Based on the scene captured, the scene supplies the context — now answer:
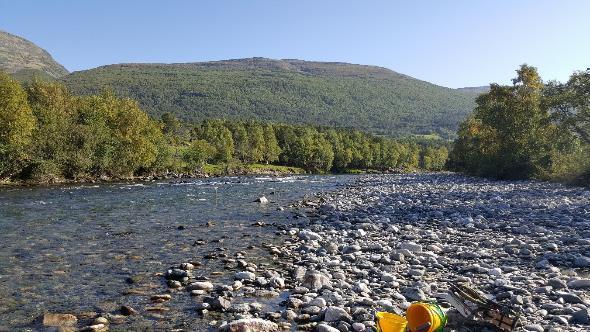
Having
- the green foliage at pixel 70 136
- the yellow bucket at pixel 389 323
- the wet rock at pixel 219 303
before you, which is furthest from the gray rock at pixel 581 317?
the green foliage at pixel 70 136

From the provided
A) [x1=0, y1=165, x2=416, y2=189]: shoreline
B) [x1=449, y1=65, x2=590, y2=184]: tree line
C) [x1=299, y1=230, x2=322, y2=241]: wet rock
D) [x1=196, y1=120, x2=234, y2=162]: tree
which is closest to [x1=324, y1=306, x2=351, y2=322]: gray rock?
[x1=299, y1=230, x2=322, y2=241]: wet rock

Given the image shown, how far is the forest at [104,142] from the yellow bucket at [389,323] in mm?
53054

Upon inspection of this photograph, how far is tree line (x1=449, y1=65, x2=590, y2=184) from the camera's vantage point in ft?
141

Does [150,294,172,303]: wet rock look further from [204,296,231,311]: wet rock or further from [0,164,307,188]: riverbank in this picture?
[0,164,307,188]: riverbank

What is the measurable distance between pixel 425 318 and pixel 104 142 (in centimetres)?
6350

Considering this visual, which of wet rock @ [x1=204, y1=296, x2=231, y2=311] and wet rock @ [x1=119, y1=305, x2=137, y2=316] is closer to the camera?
wet rock @ [x1=119, y1=305, x2=137, y2=316]

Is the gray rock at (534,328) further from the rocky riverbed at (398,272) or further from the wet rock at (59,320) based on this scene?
the wet rock at (59,320)

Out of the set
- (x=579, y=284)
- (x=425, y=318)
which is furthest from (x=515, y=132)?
(x=425, y=318)

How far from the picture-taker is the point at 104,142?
6266cm

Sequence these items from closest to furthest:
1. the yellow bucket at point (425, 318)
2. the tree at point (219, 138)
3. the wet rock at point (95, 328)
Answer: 1. the yellow bucket at point (425, 318)
2. the wet rock at point (95, 328)
3. the tree at point (219, 138)

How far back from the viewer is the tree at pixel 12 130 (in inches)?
1916

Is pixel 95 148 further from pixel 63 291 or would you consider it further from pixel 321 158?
pixel 321 158

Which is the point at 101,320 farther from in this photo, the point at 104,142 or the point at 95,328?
the point at 104,142

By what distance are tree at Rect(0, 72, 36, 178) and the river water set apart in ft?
75.3
